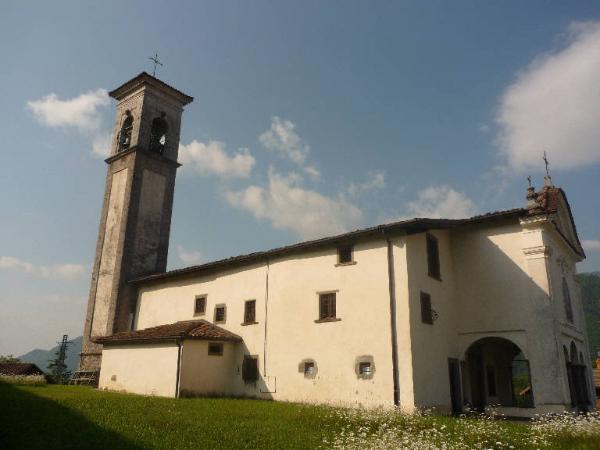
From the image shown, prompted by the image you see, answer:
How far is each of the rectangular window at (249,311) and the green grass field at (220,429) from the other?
7.14 m

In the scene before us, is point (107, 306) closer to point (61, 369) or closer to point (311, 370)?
point (311, 370)

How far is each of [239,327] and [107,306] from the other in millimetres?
9892

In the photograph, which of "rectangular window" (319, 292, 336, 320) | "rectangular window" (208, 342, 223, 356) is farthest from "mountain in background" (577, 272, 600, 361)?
"rectangular window" (208, 342, 223, 356)

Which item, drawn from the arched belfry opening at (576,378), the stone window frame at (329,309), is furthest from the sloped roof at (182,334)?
the arched belfry opening at (576,378)

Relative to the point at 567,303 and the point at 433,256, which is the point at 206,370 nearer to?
the point at 433,256

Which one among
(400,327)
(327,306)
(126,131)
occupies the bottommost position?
(400,327)

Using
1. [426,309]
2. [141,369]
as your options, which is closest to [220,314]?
[141,369]

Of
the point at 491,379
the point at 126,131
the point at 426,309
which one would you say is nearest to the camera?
the point at 426,309

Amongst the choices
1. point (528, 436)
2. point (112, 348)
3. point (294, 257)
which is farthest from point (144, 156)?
point (528, 436)

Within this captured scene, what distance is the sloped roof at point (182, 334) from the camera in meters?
21.5

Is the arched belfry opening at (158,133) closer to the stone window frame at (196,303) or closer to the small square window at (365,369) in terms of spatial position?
the stone window frame at (196,303)

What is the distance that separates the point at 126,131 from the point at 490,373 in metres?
26.5

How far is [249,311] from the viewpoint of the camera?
23312 millimetres

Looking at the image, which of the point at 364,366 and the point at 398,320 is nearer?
the point at 398,320
